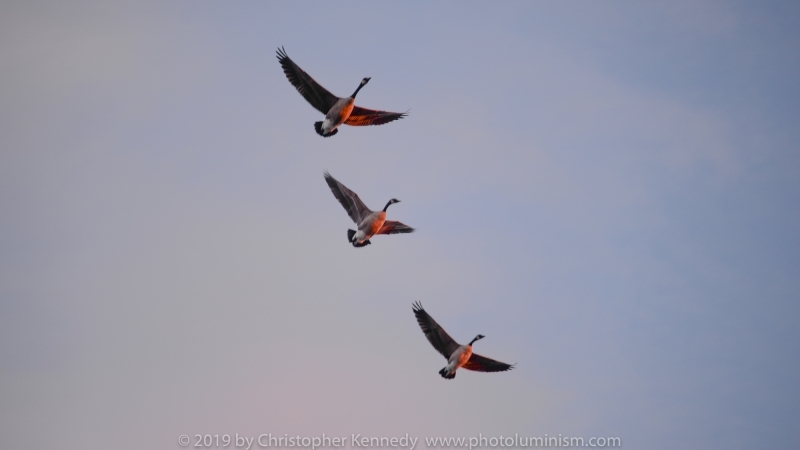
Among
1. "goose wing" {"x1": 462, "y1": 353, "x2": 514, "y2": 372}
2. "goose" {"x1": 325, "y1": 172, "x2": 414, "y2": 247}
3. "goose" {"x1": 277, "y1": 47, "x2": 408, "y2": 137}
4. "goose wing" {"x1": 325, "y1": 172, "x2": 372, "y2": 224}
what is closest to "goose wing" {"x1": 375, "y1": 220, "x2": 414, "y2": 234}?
"goose" {"x1": 325, "y1": 172, "x2": 414, "y2": 247}

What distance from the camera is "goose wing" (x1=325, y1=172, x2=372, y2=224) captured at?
28375mm

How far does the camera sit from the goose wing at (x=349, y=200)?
2838cm

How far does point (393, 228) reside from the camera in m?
29.2

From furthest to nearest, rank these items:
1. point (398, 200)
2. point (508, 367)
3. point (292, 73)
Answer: point (398, 200)
point (508, 367)
point (292, 73)

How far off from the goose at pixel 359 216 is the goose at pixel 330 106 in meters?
1.83

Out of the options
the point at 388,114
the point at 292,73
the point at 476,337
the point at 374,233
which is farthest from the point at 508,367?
the point at 292,73

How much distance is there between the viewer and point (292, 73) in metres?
26.2

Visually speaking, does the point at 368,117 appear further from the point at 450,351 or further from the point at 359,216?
the point at 450,351

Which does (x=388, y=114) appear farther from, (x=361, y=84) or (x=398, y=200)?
(x=398, y=200)

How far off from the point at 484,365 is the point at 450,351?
1.27 meters

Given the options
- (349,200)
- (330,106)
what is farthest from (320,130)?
(349,200)

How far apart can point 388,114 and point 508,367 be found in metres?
8.19

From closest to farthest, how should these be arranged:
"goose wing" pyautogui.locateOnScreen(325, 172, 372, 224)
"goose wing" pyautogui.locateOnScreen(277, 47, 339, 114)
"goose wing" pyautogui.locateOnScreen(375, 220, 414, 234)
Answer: "goose wing" pyautogui.locateOnScreen(277, 47, 339, 114) < "goose wing" pyautogui.locateOnScreen(325, 172, 372, 224) < "goose wing" pyautogui.locateOnScreen(375, 220, 414, 234)

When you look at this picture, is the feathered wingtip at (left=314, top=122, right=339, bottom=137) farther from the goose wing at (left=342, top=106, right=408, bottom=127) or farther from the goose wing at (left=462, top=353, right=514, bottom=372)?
the goose wing at (left=462, top=353, right=514, bottom=372)
